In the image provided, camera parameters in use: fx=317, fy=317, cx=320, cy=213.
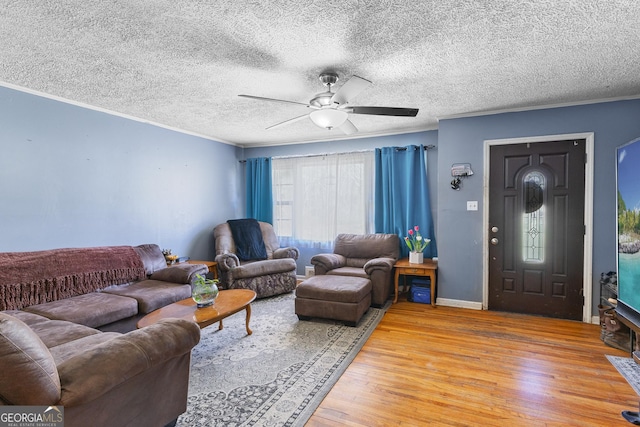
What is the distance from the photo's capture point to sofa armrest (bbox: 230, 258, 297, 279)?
13.8 feet

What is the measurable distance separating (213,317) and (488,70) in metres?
3.02

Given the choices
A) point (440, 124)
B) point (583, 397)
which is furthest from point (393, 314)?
point (440, 124)

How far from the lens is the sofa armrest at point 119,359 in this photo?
4.36ft

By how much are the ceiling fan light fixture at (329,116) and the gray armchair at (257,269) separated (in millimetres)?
2349

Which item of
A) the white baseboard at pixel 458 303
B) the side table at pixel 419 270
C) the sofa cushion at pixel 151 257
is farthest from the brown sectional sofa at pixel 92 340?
the white baseboard at pixel 458 303

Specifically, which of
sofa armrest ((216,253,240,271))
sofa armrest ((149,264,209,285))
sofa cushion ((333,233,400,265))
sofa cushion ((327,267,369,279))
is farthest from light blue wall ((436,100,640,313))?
sofa armrest ((149,264,209,285))

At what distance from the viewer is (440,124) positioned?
161 inches

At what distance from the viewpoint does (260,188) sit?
5707 mm

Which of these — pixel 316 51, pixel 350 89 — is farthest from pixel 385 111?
pixel 316 51

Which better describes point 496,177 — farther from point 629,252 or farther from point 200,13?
point 200,13

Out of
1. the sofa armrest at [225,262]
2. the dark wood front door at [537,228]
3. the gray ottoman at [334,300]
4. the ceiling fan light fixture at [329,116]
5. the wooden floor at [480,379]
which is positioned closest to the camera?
the wooden floor at [480,379]

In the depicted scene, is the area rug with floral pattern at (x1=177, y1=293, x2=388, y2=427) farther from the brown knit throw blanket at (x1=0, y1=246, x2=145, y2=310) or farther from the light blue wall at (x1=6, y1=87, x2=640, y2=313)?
the light blue wall at (x1=6, y1=87, x2=640, y2=313)

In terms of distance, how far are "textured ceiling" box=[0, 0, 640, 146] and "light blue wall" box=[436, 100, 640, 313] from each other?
0.59ft

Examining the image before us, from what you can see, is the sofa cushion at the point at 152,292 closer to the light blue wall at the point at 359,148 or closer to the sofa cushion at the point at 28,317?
the sofa cushion at the point at 28,317
